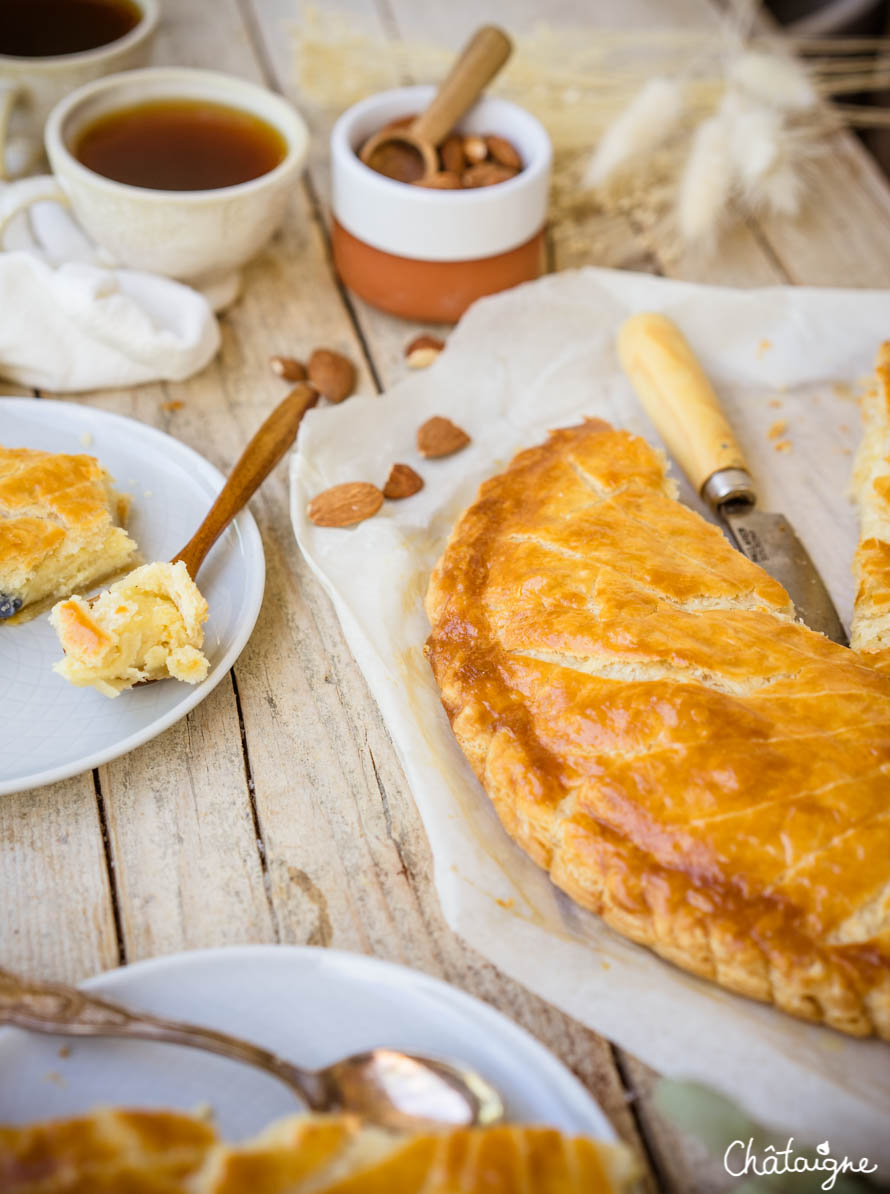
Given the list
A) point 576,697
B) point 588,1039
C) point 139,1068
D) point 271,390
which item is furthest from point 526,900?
point 271,390

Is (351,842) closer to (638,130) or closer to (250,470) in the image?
(250,470)

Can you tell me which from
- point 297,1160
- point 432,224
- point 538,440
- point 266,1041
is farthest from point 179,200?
point 297,1160

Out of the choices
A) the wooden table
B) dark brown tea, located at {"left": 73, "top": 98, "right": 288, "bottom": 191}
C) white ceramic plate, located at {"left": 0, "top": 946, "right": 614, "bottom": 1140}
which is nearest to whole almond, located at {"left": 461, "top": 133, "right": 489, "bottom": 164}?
dark brown tea, located at {"left": 73, "top": 98, "right": 288, "bottom": 191}

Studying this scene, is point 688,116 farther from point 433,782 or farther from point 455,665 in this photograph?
point 433,782

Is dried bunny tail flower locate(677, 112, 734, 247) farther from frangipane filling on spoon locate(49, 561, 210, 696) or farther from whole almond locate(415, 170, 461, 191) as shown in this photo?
frangipane filling on spoon locate(49, 561, 210, 696)

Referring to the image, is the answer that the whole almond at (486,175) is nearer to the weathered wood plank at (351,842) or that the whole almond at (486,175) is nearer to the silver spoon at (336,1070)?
the weathered wood plank at (351,842)

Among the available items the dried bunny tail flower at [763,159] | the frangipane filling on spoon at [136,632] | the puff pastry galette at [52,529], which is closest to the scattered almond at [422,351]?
the puff pastry galette at [52,529]
